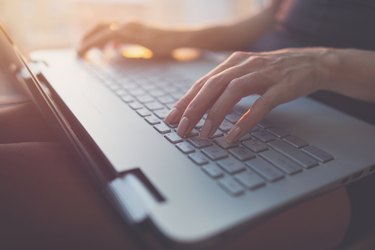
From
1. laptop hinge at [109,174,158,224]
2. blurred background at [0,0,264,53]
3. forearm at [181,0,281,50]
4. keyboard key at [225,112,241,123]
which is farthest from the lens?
blurred background at [0,0,264,53]

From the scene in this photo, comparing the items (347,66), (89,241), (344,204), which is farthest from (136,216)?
(347,66)

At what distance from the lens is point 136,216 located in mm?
331

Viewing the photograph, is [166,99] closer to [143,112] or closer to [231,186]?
[143,112]

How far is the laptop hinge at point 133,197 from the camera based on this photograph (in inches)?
13.1

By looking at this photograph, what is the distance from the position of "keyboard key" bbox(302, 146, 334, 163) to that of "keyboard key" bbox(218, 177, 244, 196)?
142mm

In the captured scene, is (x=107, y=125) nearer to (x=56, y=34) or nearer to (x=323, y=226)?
(x=323, y=226)

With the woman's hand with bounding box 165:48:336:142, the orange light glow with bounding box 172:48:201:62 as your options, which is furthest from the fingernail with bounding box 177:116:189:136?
the orange light glow with bounding box 172:48:201:62

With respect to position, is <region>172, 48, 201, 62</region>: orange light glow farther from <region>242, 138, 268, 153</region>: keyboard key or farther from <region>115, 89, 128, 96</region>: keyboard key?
<region>242, 138, 268, 153</region>: keyboard key

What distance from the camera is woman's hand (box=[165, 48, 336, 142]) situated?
478 millimetres

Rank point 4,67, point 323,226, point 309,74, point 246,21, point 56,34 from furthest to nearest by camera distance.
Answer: point 56,34 → point 246,21 → point 4,67 → point 309,74 → point 323,226

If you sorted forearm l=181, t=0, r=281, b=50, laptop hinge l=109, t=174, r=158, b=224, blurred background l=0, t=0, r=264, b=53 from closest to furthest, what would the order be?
1. laptop hinge l=109, t=174, r=158, b=224
2. forearm l=181, t=0, r=281, b=50
3. blurred background l=0, t=0, r=264, b=53

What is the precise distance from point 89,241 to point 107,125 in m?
0.18

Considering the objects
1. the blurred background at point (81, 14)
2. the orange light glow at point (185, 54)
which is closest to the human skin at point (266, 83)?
the orange light glow at point (185, 54)

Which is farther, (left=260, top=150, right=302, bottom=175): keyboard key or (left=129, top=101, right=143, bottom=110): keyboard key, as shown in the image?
(left=129, top=101, right=143, bottom=110): keyboard key
